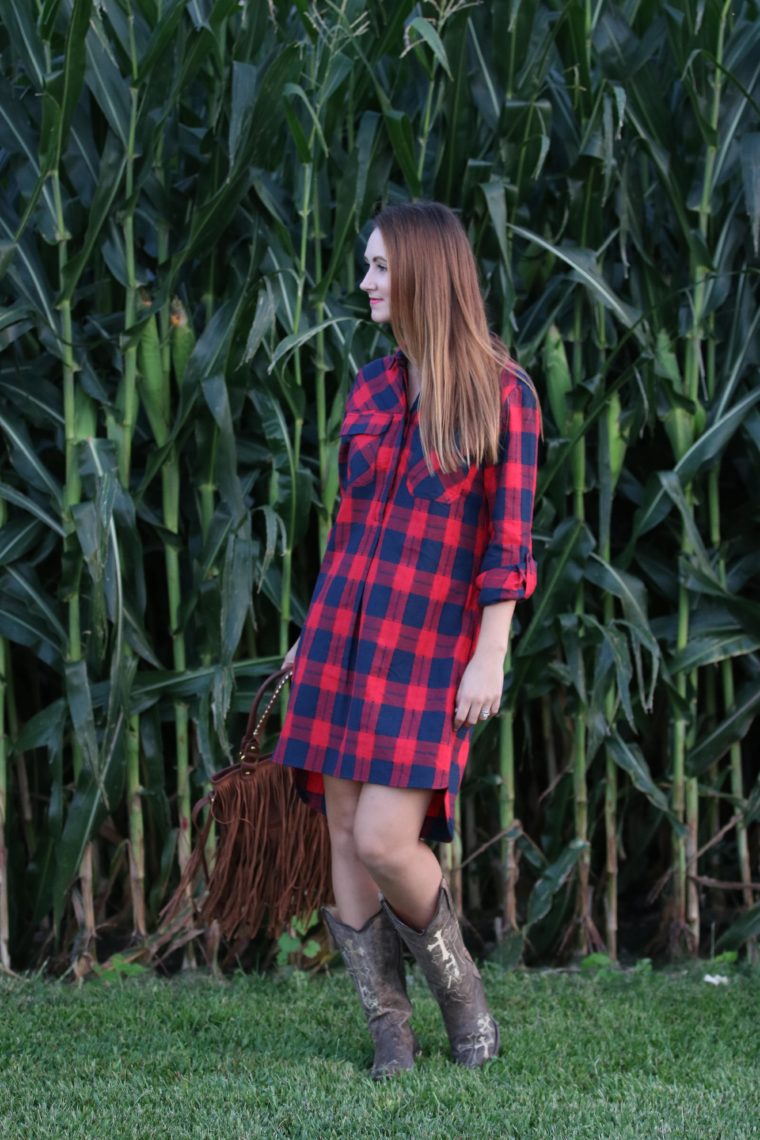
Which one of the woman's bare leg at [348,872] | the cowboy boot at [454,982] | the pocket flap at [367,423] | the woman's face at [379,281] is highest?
the woman's face at [379,281]

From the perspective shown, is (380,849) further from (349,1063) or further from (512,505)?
(512,505)

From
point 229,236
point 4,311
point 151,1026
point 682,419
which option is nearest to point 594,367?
point 682,419

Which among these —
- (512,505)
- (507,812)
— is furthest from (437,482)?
(507,812)


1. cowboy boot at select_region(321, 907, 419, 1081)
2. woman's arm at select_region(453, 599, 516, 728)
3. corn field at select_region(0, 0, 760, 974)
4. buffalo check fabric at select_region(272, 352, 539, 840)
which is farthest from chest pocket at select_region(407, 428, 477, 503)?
cowboy boot at select_region(321, 907, 419, 1081)

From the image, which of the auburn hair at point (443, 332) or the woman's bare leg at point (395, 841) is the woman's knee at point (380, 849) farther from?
the auburn hair at point (443, 332)

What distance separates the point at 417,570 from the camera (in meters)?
2.45

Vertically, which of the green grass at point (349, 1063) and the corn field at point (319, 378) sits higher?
the corn field at point (319, 378)

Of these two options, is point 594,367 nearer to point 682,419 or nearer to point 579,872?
point 682,419

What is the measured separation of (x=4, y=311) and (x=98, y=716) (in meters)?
0.97

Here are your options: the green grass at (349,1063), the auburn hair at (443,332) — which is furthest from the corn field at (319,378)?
the auburn hair at (443,332)

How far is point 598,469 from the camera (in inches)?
134

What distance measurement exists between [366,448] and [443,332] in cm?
25

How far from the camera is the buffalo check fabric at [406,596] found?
7.93 feet

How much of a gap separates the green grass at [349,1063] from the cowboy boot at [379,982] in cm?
7
